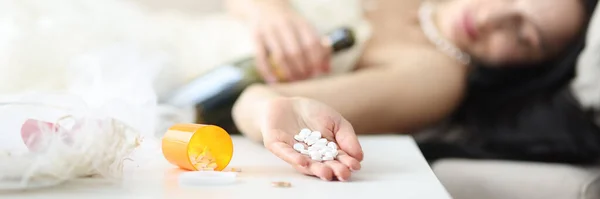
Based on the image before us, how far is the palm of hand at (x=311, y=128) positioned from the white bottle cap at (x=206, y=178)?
55mm

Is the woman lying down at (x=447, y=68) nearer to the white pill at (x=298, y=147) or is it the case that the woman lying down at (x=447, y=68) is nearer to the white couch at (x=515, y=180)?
the white couch at (x=515, y=180)

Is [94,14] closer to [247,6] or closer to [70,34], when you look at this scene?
[70,34]

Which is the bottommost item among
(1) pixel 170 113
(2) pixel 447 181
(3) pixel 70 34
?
(2) pixel 447 181

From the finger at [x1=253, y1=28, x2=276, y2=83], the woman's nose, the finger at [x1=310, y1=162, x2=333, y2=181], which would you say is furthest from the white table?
the woman's nose

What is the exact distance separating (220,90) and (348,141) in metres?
0.32

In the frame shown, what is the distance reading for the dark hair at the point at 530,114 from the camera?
2.81 feet

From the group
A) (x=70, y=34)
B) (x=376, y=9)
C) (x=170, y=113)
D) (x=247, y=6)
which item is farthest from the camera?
(x=376, y=9)

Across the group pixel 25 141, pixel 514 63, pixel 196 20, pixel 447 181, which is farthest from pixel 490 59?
pixel 25 141

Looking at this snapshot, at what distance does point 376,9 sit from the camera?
3.76 feet

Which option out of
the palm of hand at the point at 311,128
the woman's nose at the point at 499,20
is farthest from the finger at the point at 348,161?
the woman's nose at the point at 499,20

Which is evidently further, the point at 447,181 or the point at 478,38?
the point at 478,38

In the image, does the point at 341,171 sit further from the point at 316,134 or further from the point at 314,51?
the point at 314,51

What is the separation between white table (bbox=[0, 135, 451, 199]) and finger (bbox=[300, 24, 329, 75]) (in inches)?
10.8

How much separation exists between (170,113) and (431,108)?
1.26 feet
